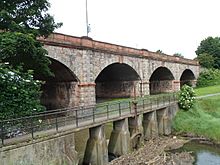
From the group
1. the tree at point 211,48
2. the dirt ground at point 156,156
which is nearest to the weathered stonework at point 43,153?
the dirt ground at point 156,156

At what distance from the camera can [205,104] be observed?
2752 cm

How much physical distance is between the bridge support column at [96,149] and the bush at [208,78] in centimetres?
4323

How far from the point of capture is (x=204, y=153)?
1912 centimetres

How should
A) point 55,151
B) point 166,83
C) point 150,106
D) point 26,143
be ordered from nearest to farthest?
point 26,143, point 55,151, point 150,106, point 166,83

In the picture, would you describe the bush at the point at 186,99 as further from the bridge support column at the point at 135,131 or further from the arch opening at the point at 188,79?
the arch opening at the point at 188,79

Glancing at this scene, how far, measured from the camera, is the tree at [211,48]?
72.5 m

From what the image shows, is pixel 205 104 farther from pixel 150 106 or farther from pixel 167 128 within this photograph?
pixel 150 106

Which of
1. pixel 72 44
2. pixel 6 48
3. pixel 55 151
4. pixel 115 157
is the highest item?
pixel 72 44

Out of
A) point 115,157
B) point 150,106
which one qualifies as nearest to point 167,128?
point 150,106

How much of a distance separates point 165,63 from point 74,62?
67.4 ft

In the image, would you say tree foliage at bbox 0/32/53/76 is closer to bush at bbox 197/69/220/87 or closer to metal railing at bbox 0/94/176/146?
metal railing at bbox 0/94/176/146

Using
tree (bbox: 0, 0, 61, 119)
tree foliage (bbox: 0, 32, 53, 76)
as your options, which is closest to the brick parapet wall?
tree (bbox: 0, 0, 61, 119)

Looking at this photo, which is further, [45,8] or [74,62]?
[74,62]

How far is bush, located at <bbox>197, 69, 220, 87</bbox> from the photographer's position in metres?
55.5
